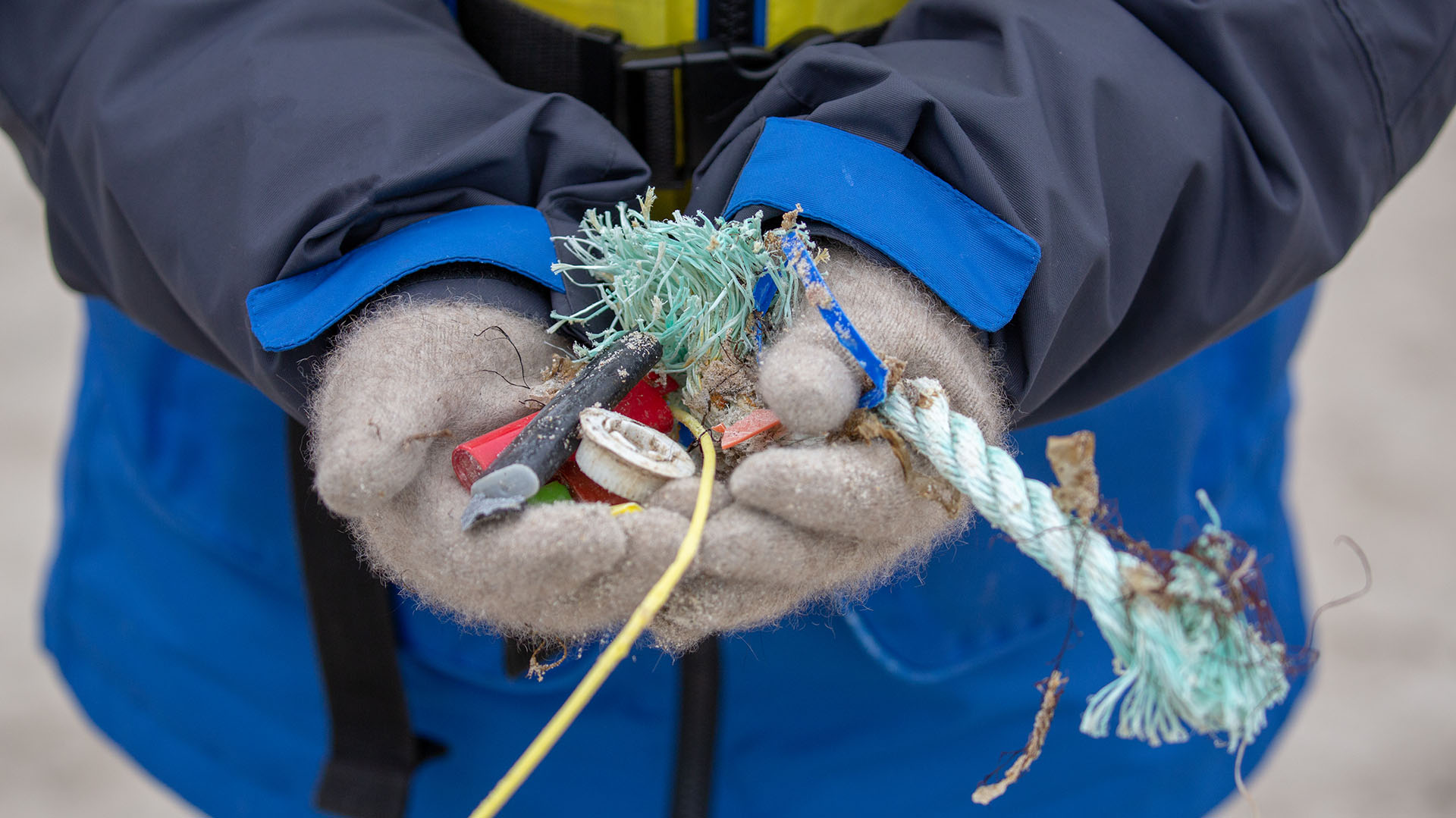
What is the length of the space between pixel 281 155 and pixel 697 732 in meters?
0.78

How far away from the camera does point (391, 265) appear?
99 centimetres

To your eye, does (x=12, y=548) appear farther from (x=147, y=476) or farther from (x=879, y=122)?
(x=879, y=122)

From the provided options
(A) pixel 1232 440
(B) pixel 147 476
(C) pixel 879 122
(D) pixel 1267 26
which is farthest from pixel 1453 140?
(B) pixel 147 476

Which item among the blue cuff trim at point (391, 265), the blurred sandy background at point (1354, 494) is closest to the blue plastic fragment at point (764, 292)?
the blue cuff trim at point (391, 265)

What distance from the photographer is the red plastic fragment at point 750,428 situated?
3.12 feet

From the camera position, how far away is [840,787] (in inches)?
56.9

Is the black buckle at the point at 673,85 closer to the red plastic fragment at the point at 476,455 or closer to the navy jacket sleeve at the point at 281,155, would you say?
the navy jacket sleeve at the point at 281,155

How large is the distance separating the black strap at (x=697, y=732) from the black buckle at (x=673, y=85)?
0.56 m

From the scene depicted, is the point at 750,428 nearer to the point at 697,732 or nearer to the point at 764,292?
the point at 764,292

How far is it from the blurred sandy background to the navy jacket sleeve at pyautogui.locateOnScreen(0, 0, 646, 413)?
7.59ft

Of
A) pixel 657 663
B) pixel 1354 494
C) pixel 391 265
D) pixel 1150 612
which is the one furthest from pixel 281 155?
pixel 1354 494

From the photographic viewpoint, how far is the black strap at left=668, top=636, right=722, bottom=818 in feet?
4.27

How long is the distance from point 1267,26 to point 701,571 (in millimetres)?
776

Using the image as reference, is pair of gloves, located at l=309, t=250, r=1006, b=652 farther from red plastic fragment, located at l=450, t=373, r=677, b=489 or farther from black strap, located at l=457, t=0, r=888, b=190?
black strap, located at l=457, t=0, r=888, b=190
